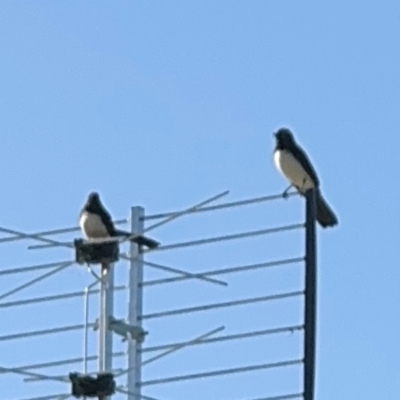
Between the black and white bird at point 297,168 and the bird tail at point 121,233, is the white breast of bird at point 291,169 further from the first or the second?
the bird tail at point 121,233

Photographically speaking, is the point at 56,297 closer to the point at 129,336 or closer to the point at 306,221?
the point at 129,336

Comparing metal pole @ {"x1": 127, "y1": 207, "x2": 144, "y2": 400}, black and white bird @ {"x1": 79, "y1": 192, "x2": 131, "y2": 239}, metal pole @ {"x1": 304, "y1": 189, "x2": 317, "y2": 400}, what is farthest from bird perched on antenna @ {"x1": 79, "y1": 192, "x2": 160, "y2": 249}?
metal pole @ {"x1": 304, "y1": 189, "x2": 317, "y2": 400}

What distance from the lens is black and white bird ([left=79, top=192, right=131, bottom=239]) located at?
11477mm

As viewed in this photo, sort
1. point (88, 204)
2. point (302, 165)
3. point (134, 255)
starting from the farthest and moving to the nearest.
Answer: point (302, 165)
point (88, 204)
point (134, 255)

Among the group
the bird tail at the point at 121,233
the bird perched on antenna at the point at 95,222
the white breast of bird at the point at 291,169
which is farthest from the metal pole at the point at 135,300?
the white breast of bird at the point at 291,169

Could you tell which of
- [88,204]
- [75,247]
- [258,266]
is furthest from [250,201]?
[88,204]

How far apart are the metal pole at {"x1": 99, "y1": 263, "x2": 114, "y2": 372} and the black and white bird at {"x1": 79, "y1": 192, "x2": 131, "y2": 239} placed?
1414 millimetres

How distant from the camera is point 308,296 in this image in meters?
9.43

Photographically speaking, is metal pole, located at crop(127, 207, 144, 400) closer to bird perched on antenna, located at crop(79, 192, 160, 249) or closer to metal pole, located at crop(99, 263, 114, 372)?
metal pole, located at crop(99, 263, 114, 372)

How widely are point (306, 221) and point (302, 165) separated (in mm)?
3344

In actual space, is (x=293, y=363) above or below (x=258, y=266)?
below

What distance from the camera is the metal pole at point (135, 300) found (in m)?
9.59

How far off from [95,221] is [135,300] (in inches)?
74.5

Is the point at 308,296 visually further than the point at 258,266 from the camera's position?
No
